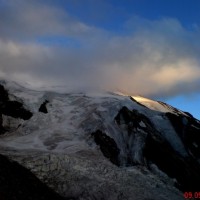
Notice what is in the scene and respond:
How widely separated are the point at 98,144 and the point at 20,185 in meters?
17.9

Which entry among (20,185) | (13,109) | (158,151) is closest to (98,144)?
(158,151)

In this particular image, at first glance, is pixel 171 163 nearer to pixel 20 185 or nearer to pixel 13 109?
pixel 13 109

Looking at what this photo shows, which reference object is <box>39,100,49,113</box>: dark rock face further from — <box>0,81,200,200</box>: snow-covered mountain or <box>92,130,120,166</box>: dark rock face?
<box>92,130,120,166</box>: dark rock face

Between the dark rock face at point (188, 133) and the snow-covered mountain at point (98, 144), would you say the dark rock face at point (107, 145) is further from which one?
the dark rock face at point (188, 133)

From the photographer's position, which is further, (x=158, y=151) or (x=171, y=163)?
(x=158, y=151)

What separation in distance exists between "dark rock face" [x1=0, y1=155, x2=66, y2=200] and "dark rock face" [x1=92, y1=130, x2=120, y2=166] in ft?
44.1

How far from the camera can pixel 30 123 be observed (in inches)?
2002

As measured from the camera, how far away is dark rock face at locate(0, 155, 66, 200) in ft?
90.2

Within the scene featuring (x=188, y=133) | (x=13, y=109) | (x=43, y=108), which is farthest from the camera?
(x=188, y=133)

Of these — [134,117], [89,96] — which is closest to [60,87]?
[89,96]

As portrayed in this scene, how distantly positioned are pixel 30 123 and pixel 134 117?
45.3 feet

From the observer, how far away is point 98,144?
151 feet

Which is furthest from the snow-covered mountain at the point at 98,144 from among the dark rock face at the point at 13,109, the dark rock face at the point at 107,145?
the dark rock face at the point at 13,109

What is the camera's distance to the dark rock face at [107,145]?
44.6 meters
